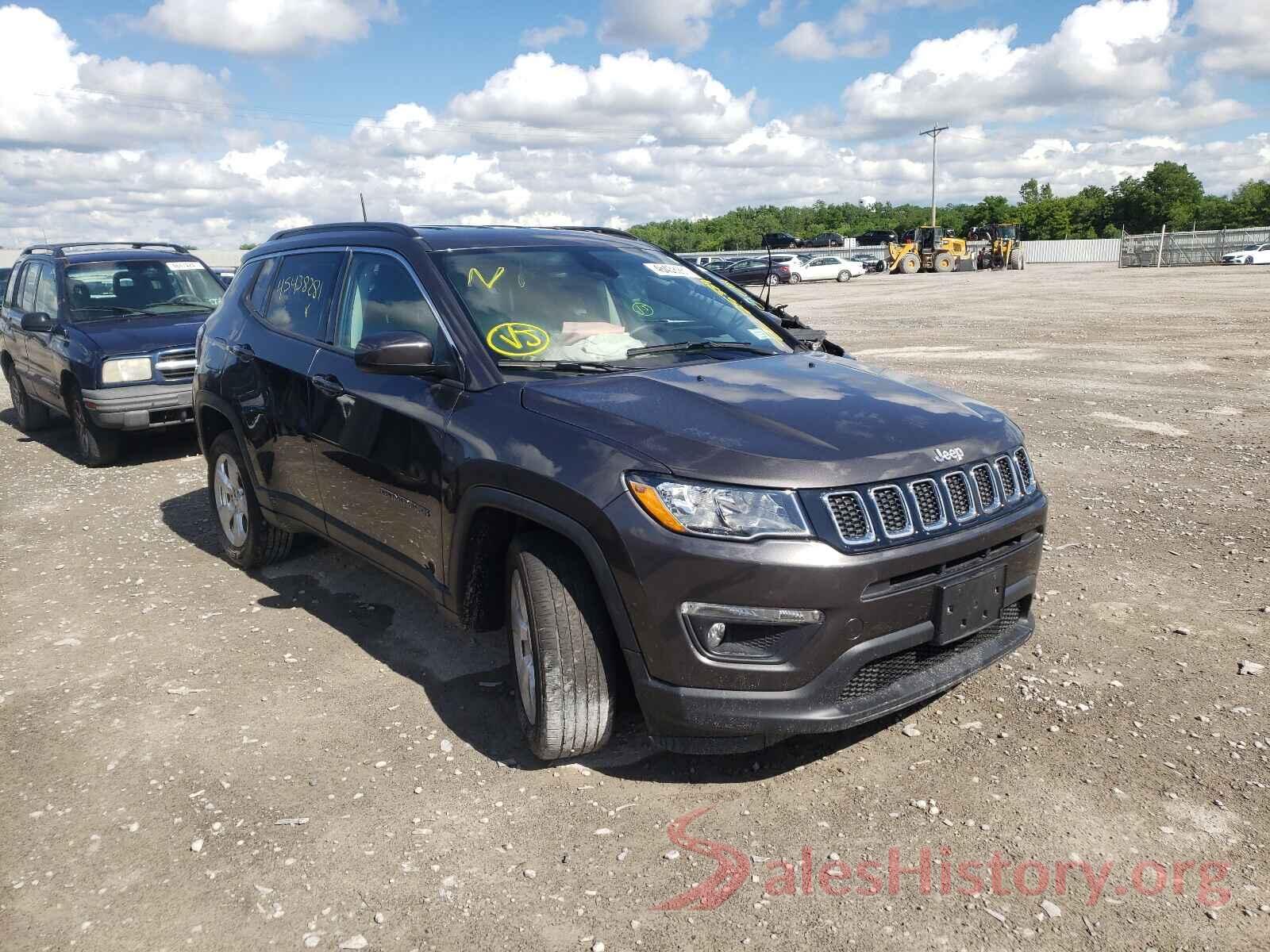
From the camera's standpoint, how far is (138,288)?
9516mm

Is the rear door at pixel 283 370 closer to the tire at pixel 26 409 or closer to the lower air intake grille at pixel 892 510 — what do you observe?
the lower air intake grille at pixel 892 510

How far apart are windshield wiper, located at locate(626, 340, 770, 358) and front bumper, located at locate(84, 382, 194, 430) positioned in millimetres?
5599

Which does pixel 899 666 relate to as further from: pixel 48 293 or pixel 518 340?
pixel 48 293

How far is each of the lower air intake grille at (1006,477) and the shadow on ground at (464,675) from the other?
977mm

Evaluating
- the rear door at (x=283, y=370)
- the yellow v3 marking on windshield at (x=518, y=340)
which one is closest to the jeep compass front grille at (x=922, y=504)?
the yellow v3 marking on windshield at (x=518, y=340)

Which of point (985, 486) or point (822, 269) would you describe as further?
point (822, 269)

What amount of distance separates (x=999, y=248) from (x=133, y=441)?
4551 cm

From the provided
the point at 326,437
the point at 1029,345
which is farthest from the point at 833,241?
the point at 326,437

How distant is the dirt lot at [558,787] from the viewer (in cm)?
270

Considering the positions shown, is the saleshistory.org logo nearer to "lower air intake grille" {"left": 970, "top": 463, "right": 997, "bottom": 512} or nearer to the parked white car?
"lower air intake grille" {"left": 970, "top": 463, "right": 997, "bottom": 512}

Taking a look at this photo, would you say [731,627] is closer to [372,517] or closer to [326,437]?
[372,517]

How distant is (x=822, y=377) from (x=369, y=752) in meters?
2.15

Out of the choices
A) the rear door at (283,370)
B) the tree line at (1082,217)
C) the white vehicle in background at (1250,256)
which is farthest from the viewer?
the tree line at (1082,217)

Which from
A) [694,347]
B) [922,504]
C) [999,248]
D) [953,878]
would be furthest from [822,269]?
[953,878]
